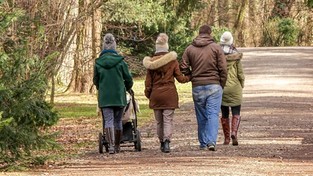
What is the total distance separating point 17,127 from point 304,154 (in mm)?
4548

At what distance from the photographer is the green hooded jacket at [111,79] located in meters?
16.1

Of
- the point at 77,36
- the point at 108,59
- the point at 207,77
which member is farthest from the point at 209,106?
the point at 77,36

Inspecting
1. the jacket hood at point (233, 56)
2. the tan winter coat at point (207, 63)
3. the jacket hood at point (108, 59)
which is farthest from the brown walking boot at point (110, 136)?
the jacket hood at point (233, 56)

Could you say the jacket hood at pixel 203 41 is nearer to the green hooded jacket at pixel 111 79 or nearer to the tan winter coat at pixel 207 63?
the tan winter coat at pixel 207 63

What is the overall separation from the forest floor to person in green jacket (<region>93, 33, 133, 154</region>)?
376 mm

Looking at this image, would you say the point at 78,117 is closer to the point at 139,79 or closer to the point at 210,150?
the point at 210,150

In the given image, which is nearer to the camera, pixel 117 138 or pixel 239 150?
pixel 239 150

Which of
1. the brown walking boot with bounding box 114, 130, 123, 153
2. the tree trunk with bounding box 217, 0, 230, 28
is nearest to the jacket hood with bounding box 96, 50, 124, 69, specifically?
the brown walking boot with bounding box 114, 130, 123, 153

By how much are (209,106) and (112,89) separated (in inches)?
60.5

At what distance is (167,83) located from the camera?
16109 millimetres

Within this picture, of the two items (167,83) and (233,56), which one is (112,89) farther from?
(233,56)

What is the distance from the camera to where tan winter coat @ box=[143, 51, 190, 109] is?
16031 millimetres

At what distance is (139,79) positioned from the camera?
45750mm

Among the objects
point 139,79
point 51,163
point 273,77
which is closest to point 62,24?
point 51,163
